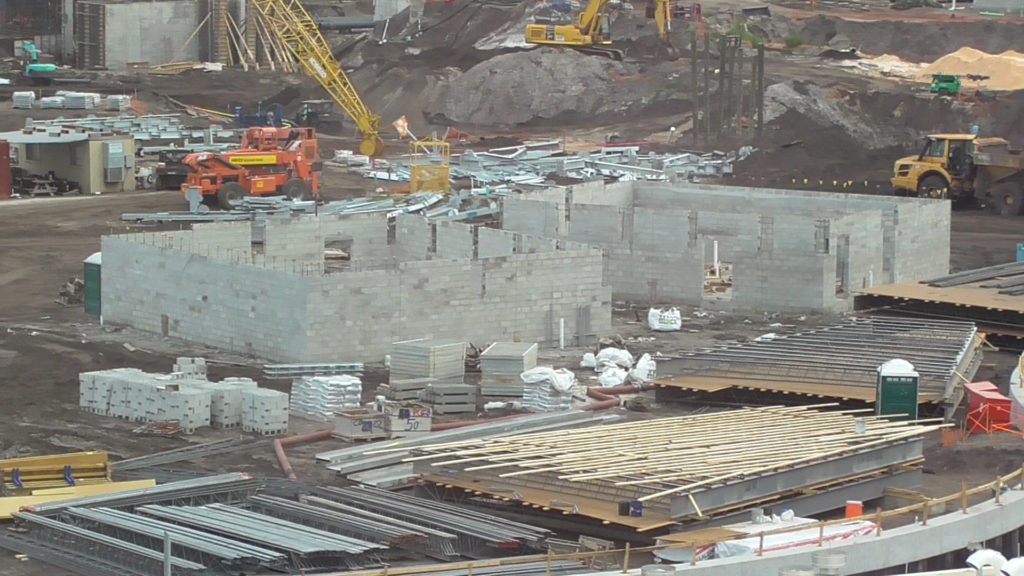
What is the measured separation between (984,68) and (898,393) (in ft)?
147

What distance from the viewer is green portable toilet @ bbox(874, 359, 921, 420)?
2645 centimetres

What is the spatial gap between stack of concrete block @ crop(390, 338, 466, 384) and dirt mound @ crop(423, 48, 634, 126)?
35764 millimetres

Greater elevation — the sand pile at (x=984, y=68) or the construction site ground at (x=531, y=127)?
the sand pile at (x=984, y=68)

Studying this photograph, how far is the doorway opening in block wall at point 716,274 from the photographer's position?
36.8 m

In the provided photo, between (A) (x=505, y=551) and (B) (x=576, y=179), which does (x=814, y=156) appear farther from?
(A) (x=505, y=551)

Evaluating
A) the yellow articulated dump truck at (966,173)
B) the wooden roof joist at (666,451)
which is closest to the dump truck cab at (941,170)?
the yellow articulated dump truck at (966,173)

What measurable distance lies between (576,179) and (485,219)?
8687 mm

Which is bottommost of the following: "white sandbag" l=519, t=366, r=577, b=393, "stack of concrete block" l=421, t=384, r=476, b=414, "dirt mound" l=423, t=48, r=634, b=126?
"stack of concrete block" l=421, t=384, r=476, b=414

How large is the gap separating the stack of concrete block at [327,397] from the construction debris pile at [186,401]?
2.47ft

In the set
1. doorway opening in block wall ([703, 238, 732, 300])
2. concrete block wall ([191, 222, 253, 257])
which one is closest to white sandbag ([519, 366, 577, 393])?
doorway opening in block wall ([703, 238, 732, 300])

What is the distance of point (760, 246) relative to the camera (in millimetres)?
36312

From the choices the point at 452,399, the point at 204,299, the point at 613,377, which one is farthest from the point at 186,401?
the point at 613,377

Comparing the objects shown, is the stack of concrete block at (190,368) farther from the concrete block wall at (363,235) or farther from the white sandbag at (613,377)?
the concrete block wall at (363,235)

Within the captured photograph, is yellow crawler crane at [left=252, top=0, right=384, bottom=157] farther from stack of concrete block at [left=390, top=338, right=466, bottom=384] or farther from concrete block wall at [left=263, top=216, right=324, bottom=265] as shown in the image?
stack of concrete block at [left=390, top=338, right=466, bottom=384]
